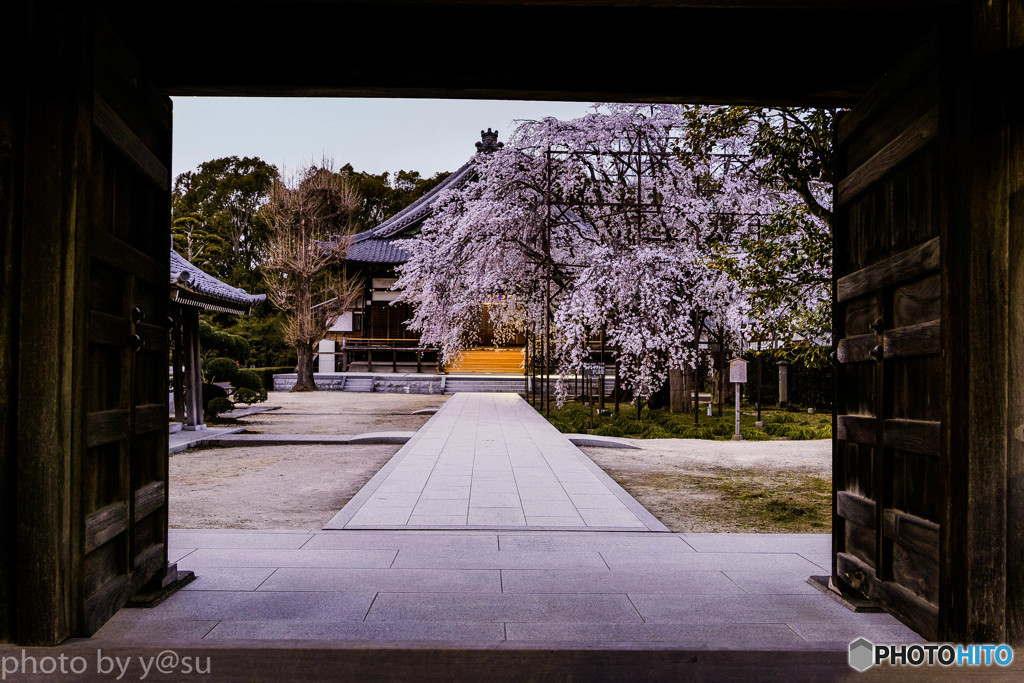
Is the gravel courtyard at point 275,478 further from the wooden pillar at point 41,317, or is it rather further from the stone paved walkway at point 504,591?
the wooden pillar at point 41,317

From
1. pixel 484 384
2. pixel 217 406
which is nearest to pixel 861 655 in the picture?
pixel 217 406

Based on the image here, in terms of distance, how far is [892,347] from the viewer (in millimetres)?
3018

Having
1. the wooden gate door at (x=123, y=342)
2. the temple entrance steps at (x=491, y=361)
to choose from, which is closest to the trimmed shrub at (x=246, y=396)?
the temple entrance steps at (x=491, y=361)

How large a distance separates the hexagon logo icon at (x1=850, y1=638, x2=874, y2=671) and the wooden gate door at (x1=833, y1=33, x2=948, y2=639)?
246 mm

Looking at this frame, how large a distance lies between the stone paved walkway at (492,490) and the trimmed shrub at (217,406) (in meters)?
5.07

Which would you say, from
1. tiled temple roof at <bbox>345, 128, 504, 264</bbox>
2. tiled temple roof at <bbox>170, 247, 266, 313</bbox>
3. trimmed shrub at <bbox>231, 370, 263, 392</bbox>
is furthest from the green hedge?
tiled temple roof at <bbox>170, 247, 266, 313</bbox>

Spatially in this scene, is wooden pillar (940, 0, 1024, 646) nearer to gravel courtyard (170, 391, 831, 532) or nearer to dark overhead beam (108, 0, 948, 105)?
dark overhead beam (108, 0, 948, 105)

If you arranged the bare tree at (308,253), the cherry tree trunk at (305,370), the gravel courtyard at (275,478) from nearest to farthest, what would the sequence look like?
the gravel courtyard at (275,478)
the bare tree at (308,253)
the cherry tree trunk at (305,370)

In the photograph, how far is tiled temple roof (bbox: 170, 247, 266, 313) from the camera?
34.5 ft

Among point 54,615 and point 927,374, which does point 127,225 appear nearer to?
point 54,615

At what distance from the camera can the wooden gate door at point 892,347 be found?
2.75m

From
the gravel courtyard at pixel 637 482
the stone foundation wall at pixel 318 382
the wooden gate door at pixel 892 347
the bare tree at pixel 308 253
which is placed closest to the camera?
the wooden gate door at pixel 892 347

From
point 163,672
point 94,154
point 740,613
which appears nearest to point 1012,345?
point 740,613

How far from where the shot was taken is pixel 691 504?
6297 mm
